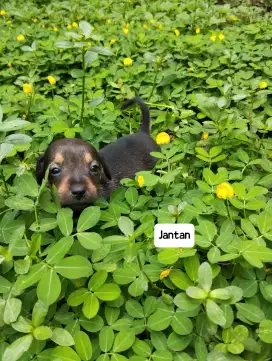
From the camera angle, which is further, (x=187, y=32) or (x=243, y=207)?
(x=187, y=32)

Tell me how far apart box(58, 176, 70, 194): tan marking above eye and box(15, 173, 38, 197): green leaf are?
0.22 metres

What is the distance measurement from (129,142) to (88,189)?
36.8 inches

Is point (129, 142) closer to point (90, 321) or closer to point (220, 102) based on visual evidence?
point (220, 102)

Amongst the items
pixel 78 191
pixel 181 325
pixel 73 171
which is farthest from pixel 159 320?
pixel 73 171

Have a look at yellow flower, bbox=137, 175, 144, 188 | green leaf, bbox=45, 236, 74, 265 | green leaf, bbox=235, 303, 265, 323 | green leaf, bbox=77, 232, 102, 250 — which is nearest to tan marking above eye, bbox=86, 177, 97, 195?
yellow flower, bbox=137, 175, 144, 188

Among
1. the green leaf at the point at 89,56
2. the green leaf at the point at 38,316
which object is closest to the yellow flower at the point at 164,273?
the green leaf at the point at 38,316

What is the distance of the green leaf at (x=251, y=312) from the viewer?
197 cm

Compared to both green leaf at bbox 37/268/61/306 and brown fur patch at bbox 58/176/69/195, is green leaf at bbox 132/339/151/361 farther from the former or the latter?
brown fur patch at bbox 58/176/69/195

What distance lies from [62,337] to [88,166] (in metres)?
1.18

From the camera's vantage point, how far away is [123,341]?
1.95 metres

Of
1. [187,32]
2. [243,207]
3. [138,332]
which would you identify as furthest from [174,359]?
[187,32]

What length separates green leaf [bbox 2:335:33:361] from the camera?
169 cm

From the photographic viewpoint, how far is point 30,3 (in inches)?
292

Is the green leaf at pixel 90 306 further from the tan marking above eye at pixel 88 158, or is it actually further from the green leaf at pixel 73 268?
the tan marking above eye at pixel 88 158
